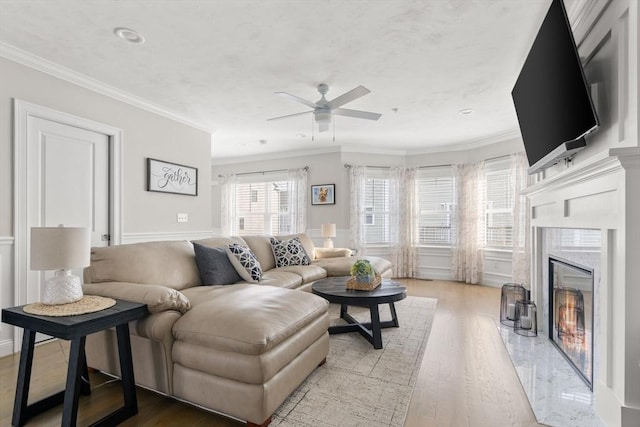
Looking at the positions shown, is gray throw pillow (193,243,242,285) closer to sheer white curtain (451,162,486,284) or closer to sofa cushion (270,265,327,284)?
sofa cushion (270,265,327,284)

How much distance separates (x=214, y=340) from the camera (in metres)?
1.71

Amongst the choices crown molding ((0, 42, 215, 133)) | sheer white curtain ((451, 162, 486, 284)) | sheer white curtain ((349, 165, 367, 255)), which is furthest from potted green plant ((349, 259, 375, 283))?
sheer white curtain ((451, 162, 486, 284))

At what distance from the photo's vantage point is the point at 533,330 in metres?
2.97

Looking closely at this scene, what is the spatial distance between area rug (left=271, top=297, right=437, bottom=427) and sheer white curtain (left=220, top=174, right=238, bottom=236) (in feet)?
15.8

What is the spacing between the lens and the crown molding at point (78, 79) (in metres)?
2.69

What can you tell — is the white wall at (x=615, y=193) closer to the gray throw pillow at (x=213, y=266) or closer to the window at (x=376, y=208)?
the gray throw pillow at (x=213, y=266)

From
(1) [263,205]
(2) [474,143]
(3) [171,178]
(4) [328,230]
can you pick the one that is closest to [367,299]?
(4) [328,230]

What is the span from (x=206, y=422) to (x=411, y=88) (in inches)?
134

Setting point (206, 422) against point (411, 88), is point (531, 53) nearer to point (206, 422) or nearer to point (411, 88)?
point (411, 88)

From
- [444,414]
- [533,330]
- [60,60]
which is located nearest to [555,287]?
[533,330]

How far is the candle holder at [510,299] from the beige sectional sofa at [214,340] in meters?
2.11

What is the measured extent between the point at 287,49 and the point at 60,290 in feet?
7.50

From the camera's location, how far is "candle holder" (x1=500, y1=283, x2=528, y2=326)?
3.22 m

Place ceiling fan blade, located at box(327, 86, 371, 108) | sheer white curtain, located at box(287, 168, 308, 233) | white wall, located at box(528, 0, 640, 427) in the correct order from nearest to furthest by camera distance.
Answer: white wall, located at box(528, 0, 640, 427) → ceiling fan blade, located at box(327, 86, 371, 108) → sheer white curtain, located at box(287, 168, 308, 233)
